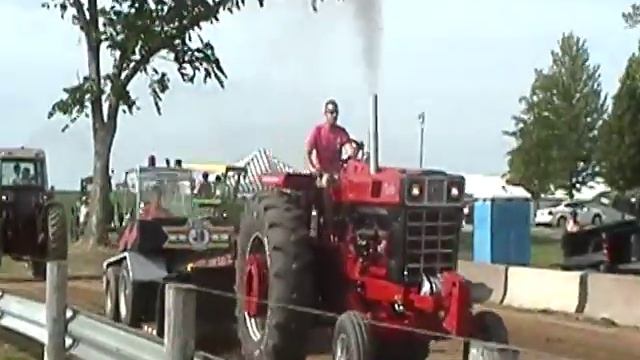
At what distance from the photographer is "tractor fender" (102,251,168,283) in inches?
628

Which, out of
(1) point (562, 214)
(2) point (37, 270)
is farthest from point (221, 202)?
(1) point (562, 214)

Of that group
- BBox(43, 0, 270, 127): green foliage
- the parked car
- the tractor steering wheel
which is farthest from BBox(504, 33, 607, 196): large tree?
the tractor steering wheel

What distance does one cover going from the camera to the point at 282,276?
36.8ft

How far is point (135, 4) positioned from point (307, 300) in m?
25.2

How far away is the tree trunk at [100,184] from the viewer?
3525 cm

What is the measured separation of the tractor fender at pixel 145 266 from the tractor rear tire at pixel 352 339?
18.7 feet

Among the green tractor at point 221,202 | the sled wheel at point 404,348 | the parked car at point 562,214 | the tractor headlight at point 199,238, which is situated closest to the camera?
the sled wheel at point 404,348

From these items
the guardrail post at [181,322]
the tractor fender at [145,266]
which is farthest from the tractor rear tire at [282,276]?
the tractor fender at [145,266]

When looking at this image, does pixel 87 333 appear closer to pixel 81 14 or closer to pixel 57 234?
pixel 57 234

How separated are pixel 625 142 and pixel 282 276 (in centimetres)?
4428

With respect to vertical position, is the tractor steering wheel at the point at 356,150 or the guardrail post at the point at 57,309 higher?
the tractor steering wheel at the point at 356,150

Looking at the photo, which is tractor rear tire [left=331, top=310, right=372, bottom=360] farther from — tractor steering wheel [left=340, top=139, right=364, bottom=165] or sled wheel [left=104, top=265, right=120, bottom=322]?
sled wheel [left=104, top=265, right=120, bottom=322]

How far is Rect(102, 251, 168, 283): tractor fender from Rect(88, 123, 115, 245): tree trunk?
18.6 metres

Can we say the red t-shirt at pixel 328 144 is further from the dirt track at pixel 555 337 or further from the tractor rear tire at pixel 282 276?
the dirt track at pixel 555 337
